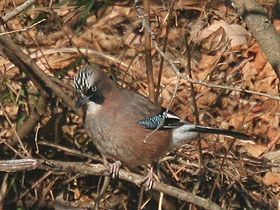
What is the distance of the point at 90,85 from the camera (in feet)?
18.5

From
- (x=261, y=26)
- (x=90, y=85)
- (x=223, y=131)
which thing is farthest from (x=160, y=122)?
(x=261, y=26)

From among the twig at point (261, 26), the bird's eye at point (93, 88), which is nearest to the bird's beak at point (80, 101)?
the bird's eye at point (93, 88)

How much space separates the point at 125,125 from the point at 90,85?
1.48 ft

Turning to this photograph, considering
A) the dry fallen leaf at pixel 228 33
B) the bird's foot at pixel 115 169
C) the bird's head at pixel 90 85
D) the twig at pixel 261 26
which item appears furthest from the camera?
the dry fallen leaf at pixel 228 33

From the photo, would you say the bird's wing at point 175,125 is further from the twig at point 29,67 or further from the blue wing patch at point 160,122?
the twig at point 29,67

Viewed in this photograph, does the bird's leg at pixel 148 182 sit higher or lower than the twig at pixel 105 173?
lower

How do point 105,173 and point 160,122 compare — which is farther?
point 160,122

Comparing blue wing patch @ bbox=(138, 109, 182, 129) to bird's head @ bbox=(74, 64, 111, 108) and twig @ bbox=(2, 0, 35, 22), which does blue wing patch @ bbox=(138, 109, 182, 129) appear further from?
twig @ bbox=(2, 0, 35, 22)

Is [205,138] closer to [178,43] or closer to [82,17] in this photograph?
[178,43]

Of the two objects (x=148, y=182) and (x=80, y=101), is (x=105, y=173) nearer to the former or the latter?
(x=148, y=182)

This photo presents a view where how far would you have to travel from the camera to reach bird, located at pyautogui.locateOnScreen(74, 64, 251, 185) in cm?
572

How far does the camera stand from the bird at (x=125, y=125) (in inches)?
225

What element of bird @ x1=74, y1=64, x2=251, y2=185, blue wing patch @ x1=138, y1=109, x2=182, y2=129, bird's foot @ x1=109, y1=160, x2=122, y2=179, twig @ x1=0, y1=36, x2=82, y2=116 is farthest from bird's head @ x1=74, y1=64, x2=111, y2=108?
bird's foot @ x1=109, y1=160, x2=122, y2=179

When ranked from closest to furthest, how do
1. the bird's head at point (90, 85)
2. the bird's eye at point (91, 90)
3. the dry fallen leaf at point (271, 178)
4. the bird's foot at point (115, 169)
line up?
the bird's foot at point (115, 169) < the bird's head at point (90, 85) < the bird's eye at point (91, 90) < the dry fallen leaf at point (271, 178)
